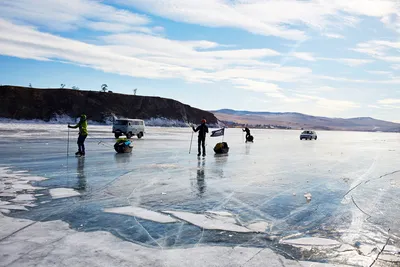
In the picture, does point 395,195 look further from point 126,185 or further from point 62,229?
point 62,229

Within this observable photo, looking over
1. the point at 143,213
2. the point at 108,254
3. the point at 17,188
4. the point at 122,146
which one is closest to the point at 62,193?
the point at 17,188

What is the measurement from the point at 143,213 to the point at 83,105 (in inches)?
3994

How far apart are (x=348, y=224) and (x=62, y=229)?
4.78 meters

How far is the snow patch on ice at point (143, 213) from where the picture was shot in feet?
21.0

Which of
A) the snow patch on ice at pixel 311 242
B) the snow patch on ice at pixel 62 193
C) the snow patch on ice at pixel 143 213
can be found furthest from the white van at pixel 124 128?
the snow patch on ice at pixel 311 242

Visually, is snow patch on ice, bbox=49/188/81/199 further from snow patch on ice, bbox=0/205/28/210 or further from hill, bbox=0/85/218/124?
hill, bbox=0/85/218/124

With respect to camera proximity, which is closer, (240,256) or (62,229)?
(240,256)

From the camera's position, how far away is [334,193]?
9586 mm

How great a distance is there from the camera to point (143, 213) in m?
6.77

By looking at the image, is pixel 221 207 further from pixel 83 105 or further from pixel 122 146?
pixel 83 105

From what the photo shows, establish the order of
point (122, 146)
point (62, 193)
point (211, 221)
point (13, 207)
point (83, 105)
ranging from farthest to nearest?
1. point (83, 105)
2. point (122, 146)
3. point (62, 193)
4. point (13, 207)
5. point (211, 221)

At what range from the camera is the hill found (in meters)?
90.4

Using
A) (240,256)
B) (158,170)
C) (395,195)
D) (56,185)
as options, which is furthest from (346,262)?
(158,170)

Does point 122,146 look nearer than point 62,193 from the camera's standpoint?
No
